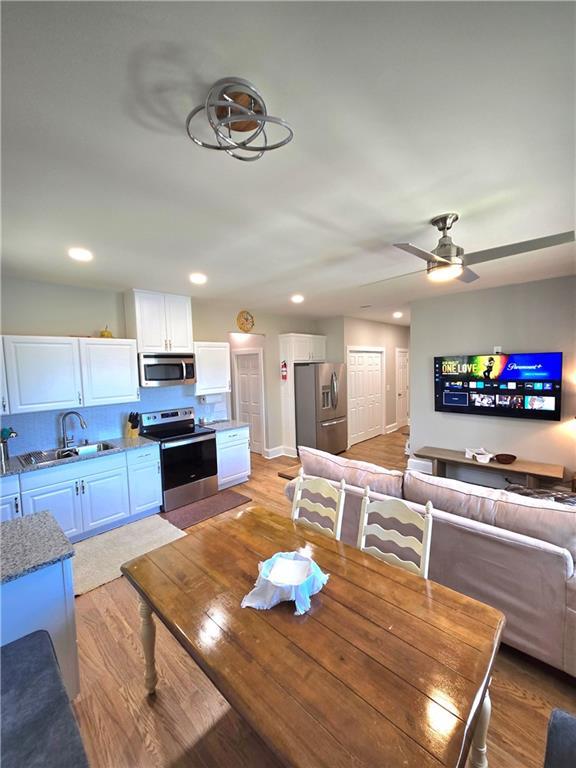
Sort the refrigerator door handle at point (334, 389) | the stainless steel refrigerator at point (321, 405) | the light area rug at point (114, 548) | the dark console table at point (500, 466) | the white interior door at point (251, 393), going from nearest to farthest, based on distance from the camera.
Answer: the light area rug at point (114, 548) → the dark console table at point (500, 466) → the stainless steel refrigerator at point (321, 405) → the refrigerator door handle at point (334, 389) → the white interior door at point (251, 393)

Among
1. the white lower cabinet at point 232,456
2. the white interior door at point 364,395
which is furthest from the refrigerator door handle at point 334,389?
the white lower cabinet at point 232,456

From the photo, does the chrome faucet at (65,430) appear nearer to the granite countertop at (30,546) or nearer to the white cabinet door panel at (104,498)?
the white cabinet door panel at (104,498)

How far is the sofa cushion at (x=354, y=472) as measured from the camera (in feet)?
7.56

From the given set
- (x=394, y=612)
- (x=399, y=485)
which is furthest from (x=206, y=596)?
(x=399, y=485)

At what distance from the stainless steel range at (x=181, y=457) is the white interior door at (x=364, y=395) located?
3282 millimetres

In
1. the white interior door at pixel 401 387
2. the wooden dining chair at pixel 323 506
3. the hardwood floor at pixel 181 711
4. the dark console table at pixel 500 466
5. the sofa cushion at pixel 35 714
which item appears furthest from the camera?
the white interior door at pixel 401 387

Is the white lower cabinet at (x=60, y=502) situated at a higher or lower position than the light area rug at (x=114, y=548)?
higher

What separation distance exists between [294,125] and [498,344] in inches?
166

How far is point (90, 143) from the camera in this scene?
1325 millimetres

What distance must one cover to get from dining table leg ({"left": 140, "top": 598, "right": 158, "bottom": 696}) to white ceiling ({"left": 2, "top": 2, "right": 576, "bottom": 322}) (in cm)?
221

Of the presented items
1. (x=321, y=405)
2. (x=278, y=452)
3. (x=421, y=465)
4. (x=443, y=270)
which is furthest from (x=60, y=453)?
(x=421, y=465)

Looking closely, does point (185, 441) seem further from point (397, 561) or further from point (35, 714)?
point (35, 714)

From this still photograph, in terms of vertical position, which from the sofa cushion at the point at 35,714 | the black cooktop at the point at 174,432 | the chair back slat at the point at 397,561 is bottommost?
the chair back slat at the point at 397,561

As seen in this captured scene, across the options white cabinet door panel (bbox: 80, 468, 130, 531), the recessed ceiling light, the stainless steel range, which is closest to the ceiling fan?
the recessed ceiling light
